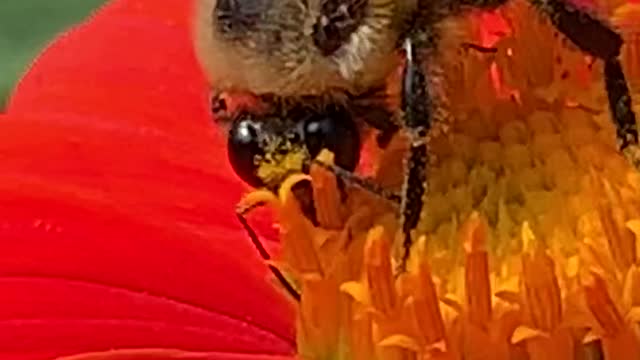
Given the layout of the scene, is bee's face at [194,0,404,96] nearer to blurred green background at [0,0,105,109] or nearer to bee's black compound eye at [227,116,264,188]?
bee's black compound eye at [227,116,264,188]

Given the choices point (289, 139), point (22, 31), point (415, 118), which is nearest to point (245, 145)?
point (289, 139)

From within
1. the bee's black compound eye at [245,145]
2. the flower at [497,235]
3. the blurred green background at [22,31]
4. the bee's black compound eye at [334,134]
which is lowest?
the flower at [497,235]

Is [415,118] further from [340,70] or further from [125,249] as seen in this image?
[125,249]

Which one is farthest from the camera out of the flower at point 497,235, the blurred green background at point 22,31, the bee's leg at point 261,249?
the blurred green background at point 22,31

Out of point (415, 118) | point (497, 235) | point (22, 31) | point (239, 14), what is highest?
point (22, 31)

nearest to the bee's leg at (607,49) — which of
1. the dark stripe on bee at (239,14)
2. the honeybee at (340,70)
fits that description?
the honeybee at (340,70)

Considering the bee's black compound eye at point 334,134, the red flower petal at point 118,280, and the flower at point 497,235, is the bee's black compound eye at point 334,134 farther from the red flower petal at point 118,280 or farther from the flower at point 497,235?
the red flower petal at point 118,280
